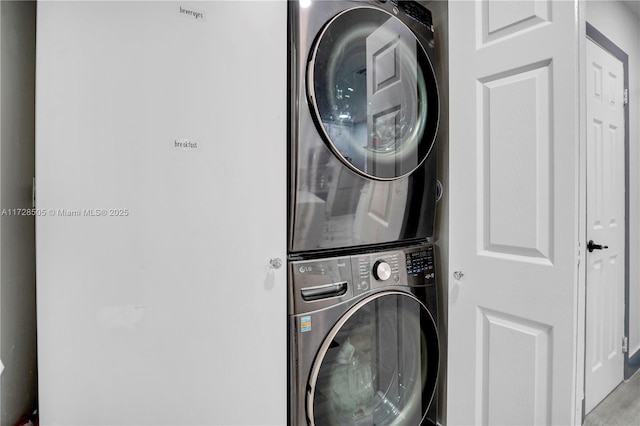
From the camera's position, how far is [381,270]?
1.17 m

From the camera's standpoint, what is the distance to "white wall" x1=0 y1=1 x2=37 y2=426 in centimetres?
80

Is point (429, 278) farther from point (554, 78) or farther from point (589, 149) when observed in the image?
point (589, 149)

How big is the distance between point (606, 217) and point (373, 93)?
181 centimetres

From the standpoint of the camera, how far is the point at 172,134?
80cm

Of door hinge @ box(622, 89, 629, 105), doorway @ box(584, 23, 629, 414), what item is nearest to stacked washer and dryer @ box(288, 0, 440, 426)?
doorway @ box(584, 23, 629, 414)

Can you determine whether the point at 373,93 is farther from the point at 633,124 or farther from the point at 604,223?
the point at 633,124

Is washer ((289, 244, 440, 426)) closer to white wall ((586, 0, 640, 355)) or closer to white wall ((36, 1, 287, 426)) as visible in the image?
white wall ((36, 1, 287, 426))

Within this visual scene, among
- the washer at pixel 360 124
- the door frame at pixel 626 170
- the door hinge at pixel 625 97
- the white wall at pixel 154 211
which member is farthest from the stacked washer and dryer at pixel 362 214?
the door hinge at pixel 625 97

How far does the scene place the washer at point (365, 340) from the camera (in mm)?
1008

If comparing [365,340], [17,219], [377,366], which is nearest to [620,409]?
[377,366]

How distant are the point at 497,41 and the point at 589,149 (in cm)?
117

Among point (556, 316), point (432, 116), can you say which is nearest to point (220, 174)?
point (432, 116)

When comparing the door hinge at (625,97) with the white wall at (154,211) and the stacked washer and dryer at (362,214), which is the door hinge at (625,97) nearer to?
the stacked washer and dryer at (362,214)

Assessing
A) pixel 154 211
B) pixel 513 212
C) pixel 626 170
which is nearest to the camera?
pixel 154 211
